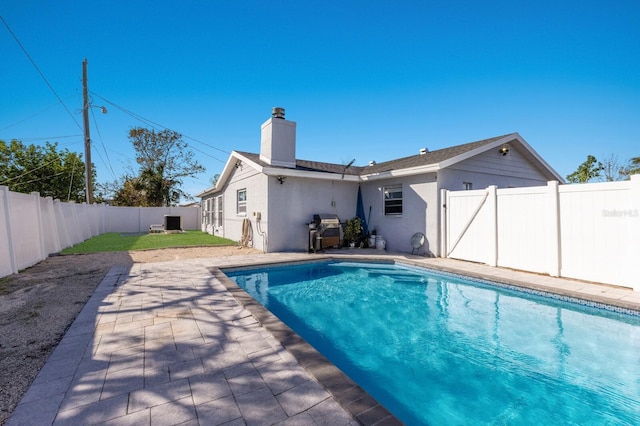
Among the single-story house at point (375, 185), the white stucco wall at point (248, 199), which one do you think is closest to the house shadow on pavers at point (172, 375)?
the single-story house at point (375, 185)

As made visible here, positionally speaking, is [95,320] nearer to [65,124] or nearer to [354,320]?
[354,320]

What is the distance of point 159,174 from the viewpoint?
24578 mm

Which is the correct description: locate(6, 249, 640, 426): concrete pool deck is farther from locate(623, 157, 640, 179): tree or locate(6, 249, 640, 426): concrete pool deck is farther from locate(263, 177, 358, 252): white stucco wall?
locate(623, 157, 640, 179): tree

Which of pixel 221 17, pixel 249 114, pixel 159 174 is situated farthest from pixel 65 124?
pixel 221 17

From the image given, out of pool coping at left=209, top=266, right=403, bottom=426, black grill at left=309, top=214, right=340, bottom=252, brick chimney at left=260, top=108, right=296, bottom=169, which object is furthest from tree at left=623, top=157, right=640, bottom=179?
pool coping at left=209, top=266, right=403, bottom=426

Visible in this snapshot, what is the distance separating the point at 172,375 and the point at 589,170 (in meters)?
35.8

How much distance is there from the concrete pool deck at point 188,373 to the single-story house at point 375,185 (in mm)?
5117

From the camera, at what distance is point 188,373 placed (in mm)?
2344

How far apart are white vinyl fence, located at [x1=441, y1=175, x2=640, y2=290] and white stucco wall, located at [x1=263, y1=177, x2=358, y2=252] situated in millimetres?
4502

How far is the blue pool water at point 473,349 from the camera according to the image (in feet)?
8.19

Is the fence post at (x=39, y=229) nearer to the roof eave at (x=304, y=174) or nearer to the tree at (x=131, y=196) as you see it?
the roof eave at (x=304, y=174)

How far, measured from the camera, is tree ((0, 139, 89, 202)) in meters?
19.7

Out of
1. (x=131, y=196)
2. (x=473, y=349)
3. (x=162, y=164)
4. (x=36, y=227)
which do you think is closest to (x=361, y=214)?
(x=473, y=349)

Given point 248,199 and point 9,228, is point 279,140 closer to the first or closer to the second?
point 248,199
